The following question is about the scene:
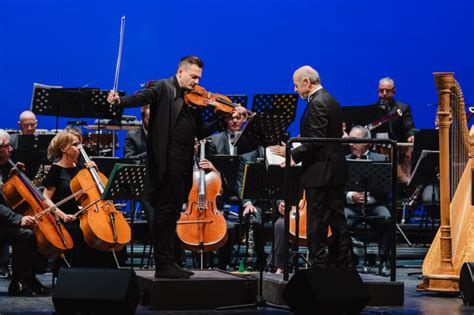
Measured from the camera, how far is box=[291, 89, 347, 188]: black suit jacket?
601cm

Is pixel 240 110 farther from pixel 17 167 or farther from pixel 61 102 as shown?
pixel 61 102

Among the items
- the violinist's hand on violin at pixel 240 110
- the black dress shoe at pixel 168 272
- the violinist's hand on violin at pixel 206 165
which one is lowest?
the black dress shoe at pixel 168 272

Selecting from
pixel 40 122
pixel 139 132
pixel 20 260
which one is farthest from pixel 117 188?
pixel 40 122

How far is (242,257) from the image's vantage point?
29.7 ft

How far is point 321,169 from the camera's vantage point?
604 centimetres

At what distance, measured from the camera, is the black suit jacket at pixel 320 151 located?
6012 millimetres

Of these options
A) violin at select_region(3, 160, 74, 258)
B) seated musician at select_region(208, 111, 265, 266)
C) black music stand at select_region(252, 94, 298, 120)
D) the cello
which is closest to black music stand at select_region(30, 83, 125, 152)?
seated musician at select_region(208, 111, 265, 266)

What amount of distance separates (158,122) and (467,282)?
2.27 metres

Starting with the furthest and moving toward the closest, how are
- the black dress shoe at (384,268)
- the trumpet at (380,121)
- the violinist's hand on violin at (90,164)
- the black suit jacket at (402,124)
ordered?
the black suit jacket at (402,124)
the trumpet at (380,121)
the black dress shoe at (384,268)
the violinist's hand on violin at (90,164)

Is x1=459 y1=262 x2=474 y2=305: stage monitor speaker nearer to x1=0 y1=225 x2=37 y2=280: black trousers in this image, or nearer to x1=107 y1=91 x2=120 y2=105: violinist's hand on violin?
x1=107 y1=91 x2=120 y2=105: violinist's hand on violin

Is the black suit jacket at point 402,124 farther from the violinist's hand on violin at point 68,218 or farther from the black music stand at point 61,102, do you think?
the violinist's hand on violin at point 68,218

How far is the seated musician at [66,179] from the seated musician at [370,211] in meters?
2.37

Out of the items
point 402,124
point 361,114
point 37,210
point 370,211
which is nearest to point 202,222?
point 37,210

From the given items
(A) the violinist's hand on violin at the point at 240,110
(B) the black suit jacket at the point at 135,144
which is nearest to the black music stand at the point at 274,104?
(B) the black suit jacket at the point at 135,144
